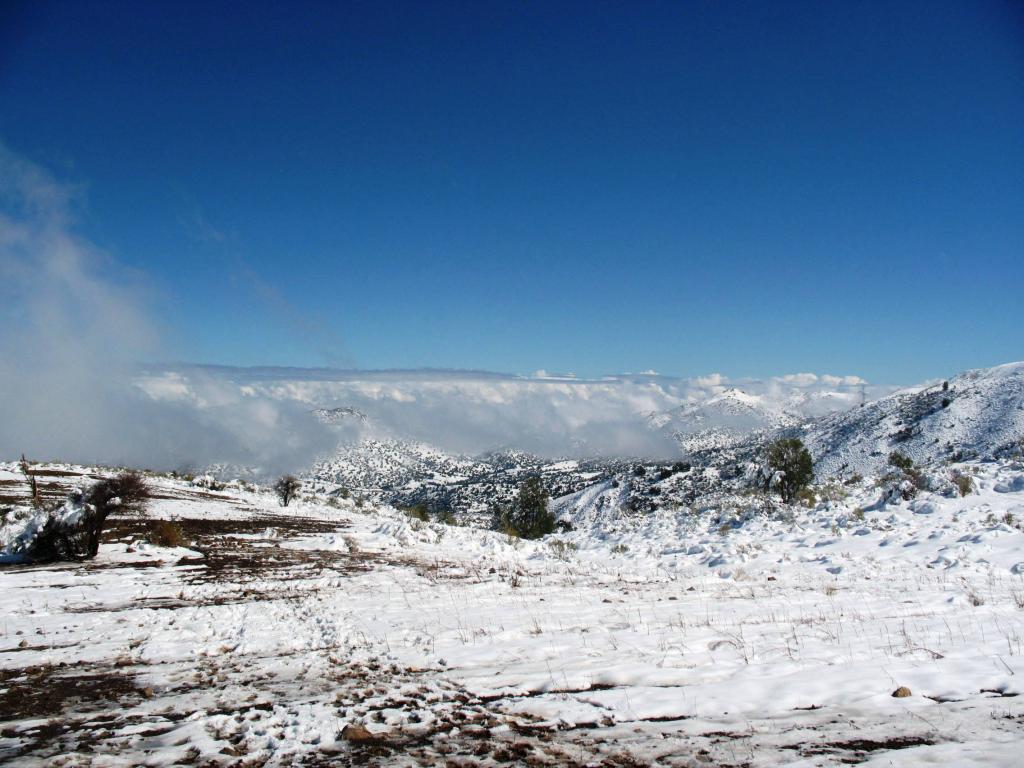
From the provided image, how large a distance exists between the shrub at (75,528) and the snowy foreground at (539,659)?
1.27 metres

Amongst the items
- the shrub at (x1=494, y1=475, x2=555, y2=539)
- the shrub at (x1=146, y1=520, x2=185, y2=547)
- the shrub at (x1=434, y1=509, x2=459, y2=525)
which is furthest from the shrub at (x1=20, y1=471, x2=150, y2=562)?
the shrub at (x1=494, y1=475, x2=555, y2=539)

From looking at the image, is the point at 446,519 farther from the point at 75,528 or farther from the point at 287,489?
the point at 75,528

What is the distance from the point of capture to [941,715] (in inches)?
202

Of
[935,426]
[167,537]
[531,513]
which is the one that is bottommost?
[531,513]

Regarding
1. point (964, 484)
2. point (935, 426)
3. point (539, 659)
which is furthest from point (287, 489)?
point (935, 426)

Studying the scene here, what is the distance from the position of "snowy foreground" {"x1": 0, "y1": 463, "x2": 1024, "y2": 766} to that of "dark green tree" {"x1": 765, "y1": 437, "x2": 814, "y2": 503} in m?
12.0

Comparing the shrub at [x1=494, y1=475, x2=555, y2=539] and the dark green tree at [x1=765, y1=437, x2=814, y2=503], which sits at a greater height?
the dark green tree at [x1=765, y1=437, x2=814, y2=503]

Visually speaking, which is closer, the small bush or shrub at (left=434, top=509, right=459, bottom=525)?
the small bush

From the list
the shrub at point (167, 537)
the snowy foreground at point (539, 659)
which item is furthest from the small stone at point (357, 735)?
the shrub at point (167, 537)

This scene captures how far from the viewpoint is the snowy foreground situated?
5039 millimetres

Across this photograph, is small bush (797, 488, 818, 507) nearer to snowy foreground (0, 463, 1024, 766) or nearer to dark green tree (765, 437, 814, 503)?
dark green tree (765, 437, 814, 503)

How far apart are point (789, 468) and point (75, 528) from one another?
3155cm

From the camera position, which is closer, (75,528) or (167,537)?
(75,528)

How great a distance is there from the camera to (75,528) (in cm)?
1800
